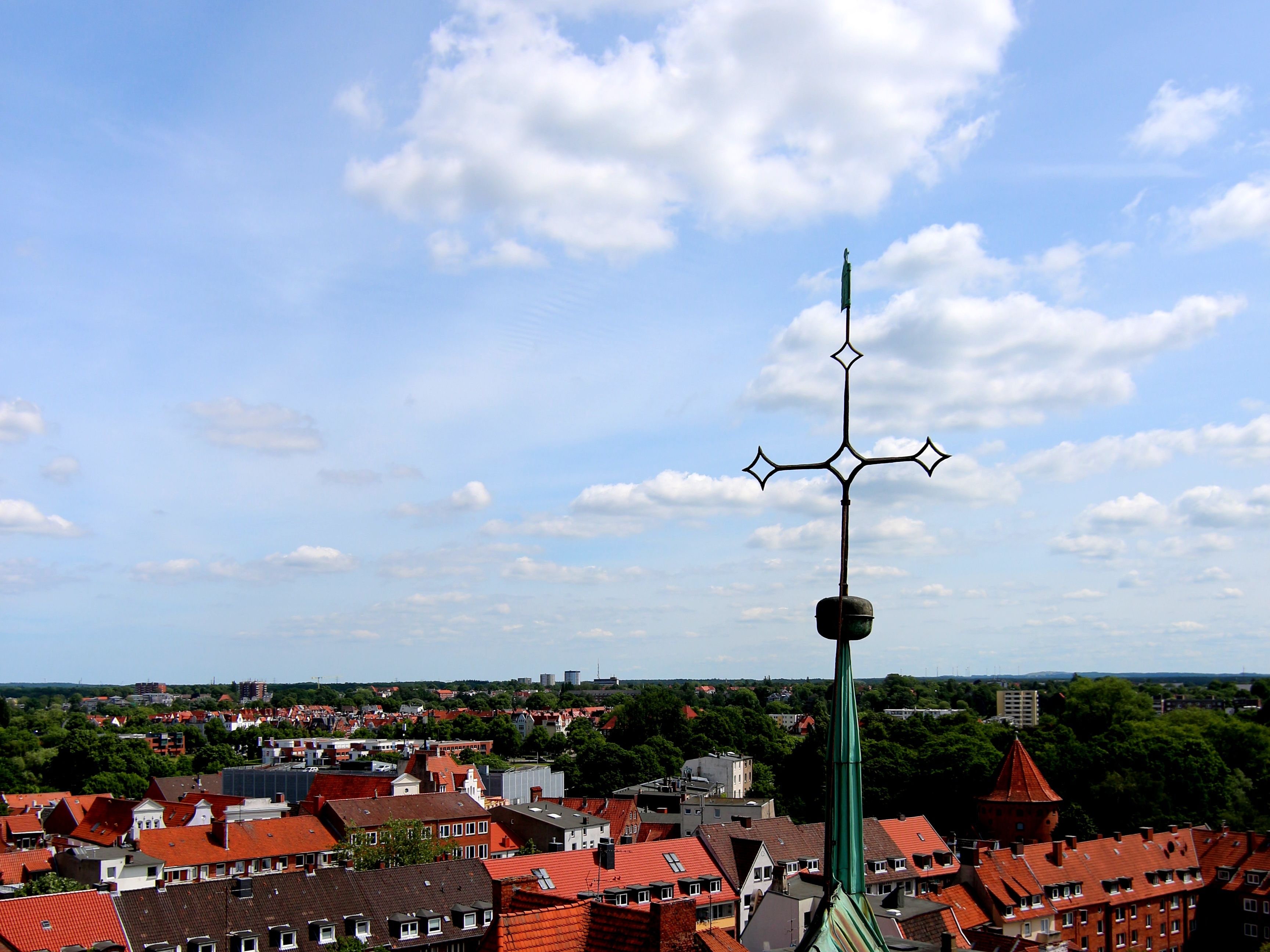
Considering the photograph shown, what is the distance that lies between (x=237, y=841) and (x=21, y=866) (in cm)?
1160

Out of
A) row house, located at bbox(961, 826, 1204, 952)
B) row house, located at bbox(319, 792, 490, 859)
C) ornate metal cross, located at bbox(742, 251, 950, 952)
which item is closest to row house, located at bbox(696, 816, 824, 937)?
row house, located at bbox(961, 826, 1204, 952)

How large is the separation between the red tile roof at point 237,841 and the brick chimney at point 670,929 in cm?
5257

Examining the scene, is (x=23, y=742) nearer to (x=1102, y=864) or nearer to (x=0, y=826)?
(x=0, y=826)

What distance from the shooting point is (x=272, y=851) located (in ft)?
217

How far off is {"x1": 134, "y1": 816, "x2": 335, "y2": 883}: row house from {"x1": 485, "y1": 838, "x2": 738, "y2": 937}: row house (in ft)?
62.4

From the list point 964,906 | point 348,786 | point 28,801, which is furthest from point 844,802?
point 28,801

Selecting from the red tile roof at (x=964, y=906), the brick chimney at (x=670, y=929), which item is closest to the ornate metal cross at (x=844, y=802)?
the brick chimney at (x=670, y=929)

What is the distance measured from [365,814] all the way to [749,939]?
38.5m

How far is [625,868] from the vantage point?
167 feet

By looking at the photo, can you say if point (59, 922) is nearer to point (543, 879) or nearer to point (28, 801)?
point (543, 879)

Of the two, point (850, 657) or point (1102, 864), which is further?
point (1102, 864)

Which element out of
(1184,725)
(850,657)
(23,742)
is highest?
(850,657)

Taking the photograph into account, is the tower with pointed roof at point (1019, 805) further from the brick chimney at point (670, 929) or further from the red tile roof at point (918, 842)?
the brick chimney at point (670, 929)

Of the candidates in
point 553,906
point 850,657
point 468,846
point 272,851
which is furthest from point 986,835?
point 850,657
